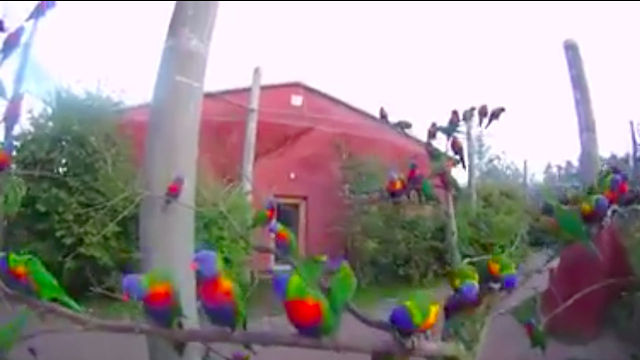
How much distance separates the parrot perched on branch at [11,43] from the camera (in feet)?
6.87

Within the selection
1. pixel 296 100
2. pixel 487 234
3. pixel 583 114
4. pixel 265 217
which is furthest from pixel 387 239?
pixel 265 217

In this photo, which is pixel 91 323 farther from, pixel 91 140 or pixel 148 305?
pixel 91 140

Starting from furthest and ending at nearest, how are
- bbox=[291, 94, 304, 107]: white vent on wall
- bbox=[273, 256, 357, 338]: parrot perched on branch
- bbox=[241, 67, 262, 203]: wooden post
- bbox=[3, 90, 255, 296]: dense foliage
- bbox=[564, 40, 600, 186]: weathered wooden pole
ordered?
bbox=[291, 94, 304, 107]: white vent on wall < bbox=[241, 67, 262, 203]: wooden post < bbox=[3, 90, 255, 296]: dense foliage < bbox=[564, 40, 600, 186]: weathered wooden pole < bbox=[273, 256, 357, 338]: parrot perched on branch

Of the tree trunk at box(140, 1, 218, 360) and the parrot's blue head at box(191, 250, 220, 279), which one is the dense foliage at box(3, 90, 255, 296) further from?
the parrot's blue head at box(191, 250, 220, 279)

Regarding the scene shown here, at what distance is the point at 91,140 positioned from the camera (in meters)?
6.64

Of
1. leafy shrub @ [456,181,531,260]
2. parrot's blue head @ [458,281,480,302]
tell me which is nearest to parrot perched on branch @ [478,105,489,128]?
leafy shrub @ [456,181,531,260]

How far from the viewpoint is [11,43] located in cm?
210

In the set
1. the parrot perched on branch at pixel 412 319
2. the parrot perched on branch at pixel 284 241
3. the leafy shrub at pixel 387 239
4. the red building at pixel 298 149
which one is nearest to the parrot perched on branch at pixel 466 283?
the parrot perched on branch at pixel 412 319

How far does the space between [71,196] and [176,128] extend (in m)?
4.96

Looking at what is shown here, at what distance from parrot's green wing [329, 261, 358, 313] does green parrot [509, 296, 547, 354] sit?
0.70 metres

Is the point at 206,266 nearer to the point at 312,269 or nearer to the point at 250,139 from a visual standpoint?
the point at 312,269

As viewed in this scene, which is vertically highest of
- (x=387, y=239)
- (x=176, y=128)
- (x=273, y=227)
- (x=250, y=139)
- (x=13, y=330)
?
(x=250, y=139)

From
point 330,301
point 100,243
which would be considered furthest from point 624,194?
point 100,243

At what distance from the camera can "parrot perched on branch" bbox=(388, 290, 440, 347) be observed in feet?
4.15
